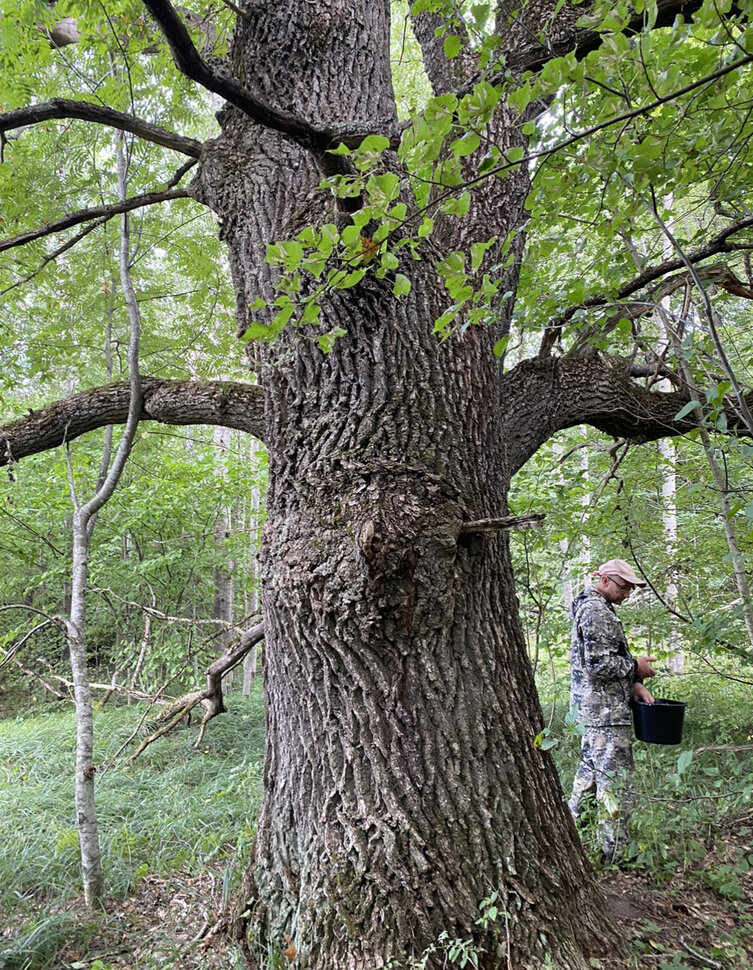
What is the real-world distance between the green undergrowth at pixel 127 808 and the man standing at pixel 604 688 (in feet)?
6.83

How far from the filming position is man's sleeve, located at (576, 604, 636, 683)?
3.44 metres

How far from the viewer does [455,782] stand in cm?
206

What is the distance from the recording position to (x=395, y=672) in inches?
83.4

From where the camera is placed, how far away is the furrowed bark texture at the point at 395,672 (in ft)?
6.52

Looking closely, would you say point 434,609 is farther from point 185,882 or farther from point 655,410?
point 185,882

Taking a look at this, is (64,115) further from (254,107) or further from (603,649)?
(603,649)

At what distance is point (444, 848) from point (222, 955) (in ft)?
3.50

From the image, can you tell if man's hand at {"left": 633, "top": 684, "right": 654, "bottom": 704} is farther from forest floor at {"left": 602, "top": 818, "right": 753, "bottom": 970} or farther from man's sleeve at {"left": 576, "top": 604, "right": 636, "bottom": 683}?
forest floor at {"left": 602, "top": 818, "right": 753, "bottom": 970}

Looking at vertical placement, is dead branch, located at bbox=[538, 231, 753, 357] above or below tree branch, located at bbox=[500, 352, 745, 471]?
above

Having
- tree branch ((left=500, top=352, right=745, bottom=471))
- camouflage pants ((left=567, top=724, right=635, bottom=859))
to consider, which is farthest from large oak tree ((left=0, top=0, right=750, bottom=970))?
camouflage pants ((left=567, top=724, right=635, bottom=859))

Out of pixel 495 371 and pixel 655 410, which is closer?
pixel 495 371

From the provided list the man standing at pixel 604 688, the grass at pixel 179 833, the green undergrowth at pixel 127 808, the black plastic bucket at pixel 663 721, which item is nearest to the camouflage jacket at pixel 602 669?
the man standing at pixel 604 688

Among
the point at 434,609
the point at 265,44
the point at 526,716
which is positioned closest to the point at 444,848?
the point at 526,716

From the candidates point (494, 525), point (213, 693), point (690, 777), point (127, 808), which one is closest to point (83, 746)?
point (213, 693)
